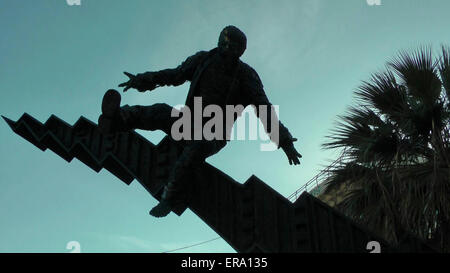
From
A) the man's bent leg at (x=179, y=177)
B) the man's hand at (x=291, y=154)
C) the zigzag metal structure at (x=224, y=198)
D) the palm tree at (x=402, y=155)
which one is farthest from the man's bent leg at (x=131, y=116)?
the palm tree at (x=402, y=155)

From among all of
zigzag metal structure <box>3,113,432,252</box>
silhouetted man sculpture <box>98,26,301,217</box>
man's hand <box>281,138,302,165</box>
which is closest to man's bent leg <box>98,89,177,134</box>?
silhouetted man sculpture <box>98,26,301,217</box>

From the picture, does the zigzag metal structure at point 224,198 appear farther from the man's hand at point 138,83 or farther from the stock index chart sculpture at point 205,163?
the man's hand at point 138,83

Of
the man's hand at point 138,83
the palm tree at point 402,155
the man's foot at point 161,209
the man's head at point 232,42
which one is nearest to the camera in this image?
the man's foot at point 161,209

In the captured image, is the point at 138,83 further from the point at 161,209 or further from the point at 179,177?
the point at 161,209

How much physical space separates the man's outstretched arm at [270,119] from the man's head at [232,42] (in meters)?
0.28

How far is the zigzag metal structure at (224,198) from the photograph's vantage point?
450 centimetres

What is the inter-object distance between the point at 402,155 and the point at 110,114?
17.2ft

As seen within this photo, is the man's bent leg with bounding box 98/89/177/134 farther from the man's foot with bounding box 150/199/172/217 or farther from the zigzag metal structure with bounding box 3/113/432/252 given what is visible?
the man's foot with bounding box 150/199/172/217

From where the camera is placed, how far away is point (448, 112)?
8.84 meters

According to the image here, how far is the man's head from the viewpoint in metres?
5.52

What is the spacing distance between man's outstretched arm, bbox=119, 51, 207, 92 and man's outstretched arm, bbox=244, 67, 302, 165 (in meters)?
0.59
